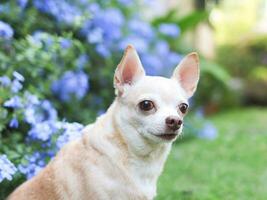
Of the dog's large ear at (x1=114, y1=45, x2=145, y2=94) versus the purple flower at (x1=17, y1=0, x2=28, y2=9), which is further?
the purple flower at (x1=17, y1=0, x2=28, y2=9)

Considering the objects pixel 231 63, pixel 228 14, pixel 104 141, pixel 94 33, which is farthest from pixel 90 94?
pixel 228 14

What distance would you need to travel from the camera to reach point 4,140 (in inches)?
182

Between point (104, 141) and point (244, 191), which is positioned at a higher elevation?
point (244, 191)

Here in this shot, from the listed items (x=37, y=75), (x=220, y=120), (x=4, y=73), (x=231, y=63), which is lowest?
(x=4, y=73)

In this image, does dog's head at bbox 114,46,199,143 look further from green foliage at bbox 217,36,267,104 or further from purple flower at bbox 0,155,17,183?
green foliage at bbox 217,36,267,104

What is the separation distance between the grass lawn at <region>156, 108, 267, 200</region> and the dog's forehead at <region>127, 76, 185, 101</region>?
6.00ft

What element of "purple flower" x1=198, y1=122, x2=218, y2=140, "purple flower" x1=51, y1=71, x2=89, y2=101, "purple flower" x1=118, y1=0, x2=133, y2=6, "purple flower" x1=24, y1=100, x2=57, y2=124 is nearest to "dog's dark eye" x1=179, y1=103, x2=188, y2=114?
"purple flower" x1=24, y1=100, x2=57, y2=124

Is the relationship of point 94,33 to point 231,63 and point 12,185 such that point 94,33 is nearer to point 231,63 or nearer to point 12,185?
point 12,185

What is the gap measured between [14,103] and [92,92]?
2.82 m

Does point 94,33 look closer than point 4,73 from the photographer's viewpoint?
No

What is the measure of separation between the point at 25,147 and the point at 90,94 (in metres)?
Answer: 2.57

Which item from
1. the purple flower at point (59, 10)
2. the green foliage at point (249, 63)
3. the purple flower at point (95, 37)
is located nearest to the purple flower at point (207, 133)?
the purple flower at point (95, 37)

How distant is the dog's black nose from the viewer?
131 inches

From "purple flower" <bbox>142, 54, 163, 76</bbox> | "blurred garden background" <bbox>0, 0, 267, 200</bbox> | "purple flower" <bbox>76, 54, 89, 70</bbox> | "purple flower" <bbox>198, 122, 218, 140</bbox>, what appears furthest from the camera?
"purple flower" <bbox>198, 122, 218, 140</bbox>
